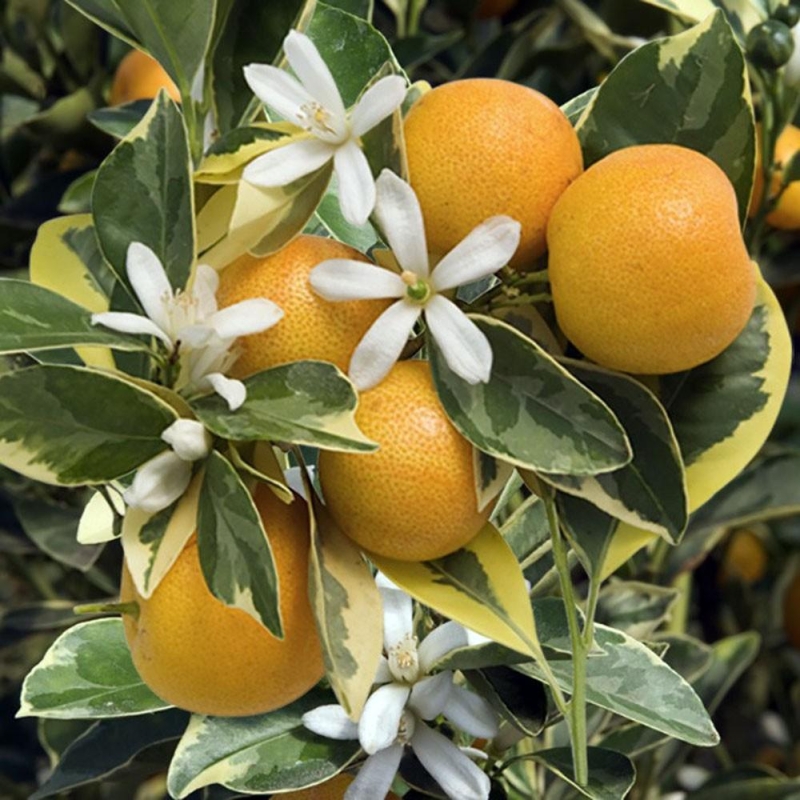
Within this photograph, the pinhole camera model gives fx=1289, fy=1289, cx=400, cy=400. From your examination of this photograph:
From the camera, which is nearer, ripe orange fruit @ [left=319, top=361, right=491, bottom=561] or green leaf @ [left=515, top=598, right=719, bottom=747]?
ripe orange fruit @ [left=319, top=361, right=491, bottom=561]

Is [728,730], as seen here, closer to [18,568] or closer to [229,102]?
→ [18,568]

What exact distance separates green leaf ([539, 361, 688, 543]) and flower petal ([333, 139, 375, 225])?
112mm

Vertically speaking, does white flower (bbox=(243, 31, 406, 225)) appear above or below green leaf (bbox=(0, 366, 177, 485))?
above

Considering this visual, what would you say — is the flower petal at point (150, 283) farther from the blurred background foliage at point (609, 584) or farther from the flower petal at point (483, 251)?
the blurred background foliage at point (609, 584)

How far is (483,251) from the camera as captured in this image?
476mm

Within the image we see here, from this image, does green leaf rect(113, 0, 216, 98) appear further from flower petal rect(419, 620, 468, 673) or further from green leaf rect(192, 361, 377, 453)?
flower petal rect(419, 620, 468, 673)

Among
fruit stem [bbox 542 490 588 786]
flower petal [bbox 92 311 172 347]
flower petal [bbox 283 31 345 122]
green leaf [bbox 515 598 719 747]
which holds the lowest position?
green leaf [bbox 515 598 719 747]

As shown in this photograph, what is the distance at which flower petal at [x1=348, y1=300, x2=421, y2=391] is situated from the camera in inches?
18.9

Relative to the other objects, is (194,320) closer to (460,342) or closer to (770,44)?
(460,342)

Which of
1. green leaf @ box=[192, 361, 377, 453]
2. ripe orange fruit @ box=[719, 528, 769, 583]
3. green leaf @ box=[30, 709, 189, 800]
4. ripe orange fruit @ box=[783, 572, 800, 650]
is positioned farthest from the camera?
ripe orange fruit @ box=[719, 528, 769, 583]

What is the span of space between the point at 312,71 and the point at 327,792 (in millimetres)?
361

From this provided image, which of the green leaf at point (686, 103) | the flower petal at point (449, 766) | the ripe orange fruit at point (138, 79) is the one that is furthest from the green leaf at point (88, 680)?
the ripe orange fruit at point (138, 79)

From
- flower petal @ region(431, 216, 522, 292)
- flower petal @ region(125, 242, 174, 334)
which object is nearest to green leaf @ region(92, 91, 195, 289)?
flower petal @ region(125, 242, 174, 334)

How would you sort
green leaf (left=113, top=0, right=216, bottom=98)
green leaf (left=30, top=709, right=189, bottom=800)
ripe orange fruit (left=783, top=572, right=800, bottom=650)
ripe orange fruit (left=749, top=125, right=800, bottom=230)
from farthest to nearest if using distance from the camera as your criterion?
1. ripe orange fruit (left=783, top=572, right=800, bottom=650)
2. ripe orange fruit (left=749, top=125, right=800, bottom=230)
3. green leaf (left=30, top=709, right=189, bottom=800)
4. green leaf (left=113, top=0, right=216, bottom=98)
